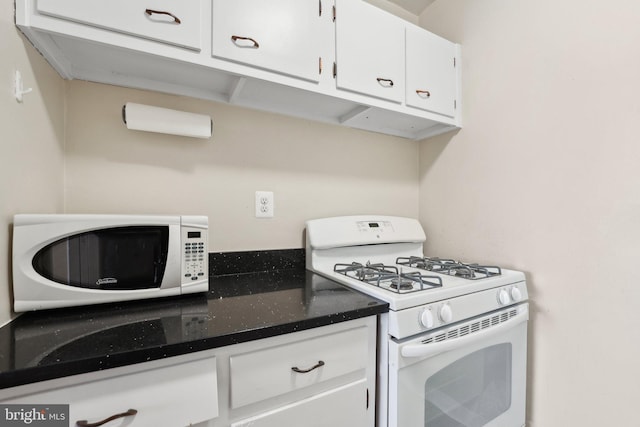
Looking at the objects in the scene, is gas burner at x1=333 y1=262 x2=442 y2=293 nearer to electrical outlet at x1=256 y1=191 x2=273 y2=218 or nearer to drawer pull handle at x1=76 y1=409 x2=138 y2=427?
electrical outlet at x1=256 y1=191 x2=273 y2=218

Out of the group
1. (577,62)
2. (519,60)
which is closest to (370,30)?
(519,60)

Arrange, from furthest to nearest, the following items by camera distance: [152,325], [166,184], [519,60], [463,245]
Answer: [463,245] → [519,60] → [166,184] → [152,325]

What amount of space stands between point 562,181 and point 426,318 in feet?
2.87

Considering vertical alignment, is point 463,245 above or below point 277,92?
below

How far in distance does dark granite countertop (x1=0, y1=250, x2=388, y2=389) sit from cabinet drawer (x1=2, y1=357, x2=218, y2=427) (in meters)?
0.05

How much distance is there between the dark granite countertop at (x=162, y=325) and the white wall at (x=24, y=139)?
166 millimetres

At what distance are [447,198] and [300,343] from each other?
4.19 feet

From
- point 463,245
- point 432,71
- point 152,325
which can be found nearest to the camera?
point 152,325

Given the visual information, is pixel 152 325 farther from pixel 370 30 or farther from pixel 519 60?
pixel 519 60

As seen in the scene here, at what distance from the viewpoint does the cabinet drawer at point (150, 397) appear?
1.77ft

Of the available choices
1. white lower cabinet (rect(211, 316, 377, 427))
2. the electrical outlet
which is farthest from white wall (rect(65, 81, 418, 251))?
white lower cabinet (rect(211, 316, 377, 427))

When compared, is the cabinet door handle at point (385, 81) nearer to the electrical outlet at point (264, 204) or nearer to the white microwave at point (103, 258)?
the electrical outlet at point (264, 204)

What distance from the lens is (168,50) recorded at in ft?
2.85

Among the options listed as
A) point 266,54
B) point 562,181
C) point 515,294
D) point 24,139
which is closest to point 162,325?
point 24,139
